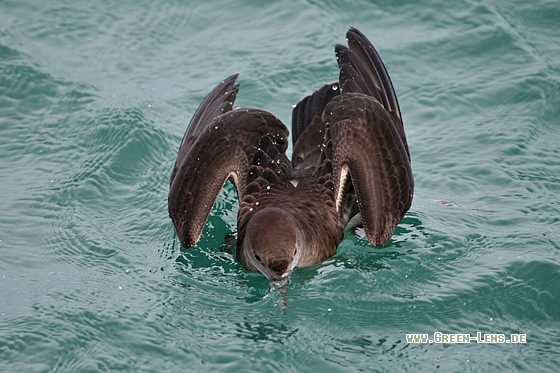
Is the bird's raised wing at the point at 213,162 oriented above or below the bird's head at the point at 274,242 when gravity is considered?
above

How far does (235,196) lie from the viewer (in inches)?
346

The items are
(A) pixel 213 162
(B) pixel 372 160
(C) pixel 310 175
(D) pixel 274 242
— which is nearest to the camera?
(D) pixel 274 242

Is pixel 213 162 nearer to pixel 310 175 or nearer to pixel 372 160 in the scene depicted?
pixel 310 175

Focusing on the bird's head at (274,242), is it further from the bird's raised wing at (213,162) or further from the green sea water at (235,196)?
the bird's raised wing at (213,162)

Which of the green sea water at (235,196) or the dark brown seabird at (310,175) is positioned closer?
the green sea water at (235,196)

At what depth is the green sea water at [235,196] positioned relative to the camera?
6.48m

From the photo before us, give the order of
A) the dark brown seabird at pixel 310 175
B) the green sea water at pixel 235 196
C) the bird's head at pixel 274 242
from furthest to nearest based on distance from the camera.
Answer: the dark brown seabird at pixel 310 175 → the bird's head at pixel 274 242 → the green sea water at pixel 235 196

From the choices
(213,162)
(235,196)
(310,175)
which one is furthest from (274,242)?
(235,196)

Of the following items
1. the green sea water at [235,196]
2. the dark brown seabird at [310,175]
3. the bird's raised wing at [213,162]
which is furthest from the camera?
the bird's raised wing at [213,162]

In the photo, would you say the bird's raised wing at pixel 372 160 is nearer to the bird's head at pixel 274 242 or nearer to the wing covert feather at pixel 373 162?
the wing covert feather at pixel 373 162

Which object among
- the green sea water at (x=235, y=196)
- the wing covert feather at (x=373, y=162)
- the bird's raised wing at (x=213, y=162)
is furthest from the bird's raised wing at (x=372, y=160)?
the bird's raised wing at (x=213, y=162)

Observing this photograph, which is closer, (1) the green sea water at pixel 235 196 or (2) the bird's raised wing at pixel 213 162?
(1) the green sea water at pixel 235 196

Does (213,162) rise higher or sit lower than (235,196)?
higher

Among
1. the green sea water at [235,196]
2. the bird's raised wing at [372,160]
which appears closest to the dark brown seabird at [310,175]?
the bird's raised wing at [372,160]
